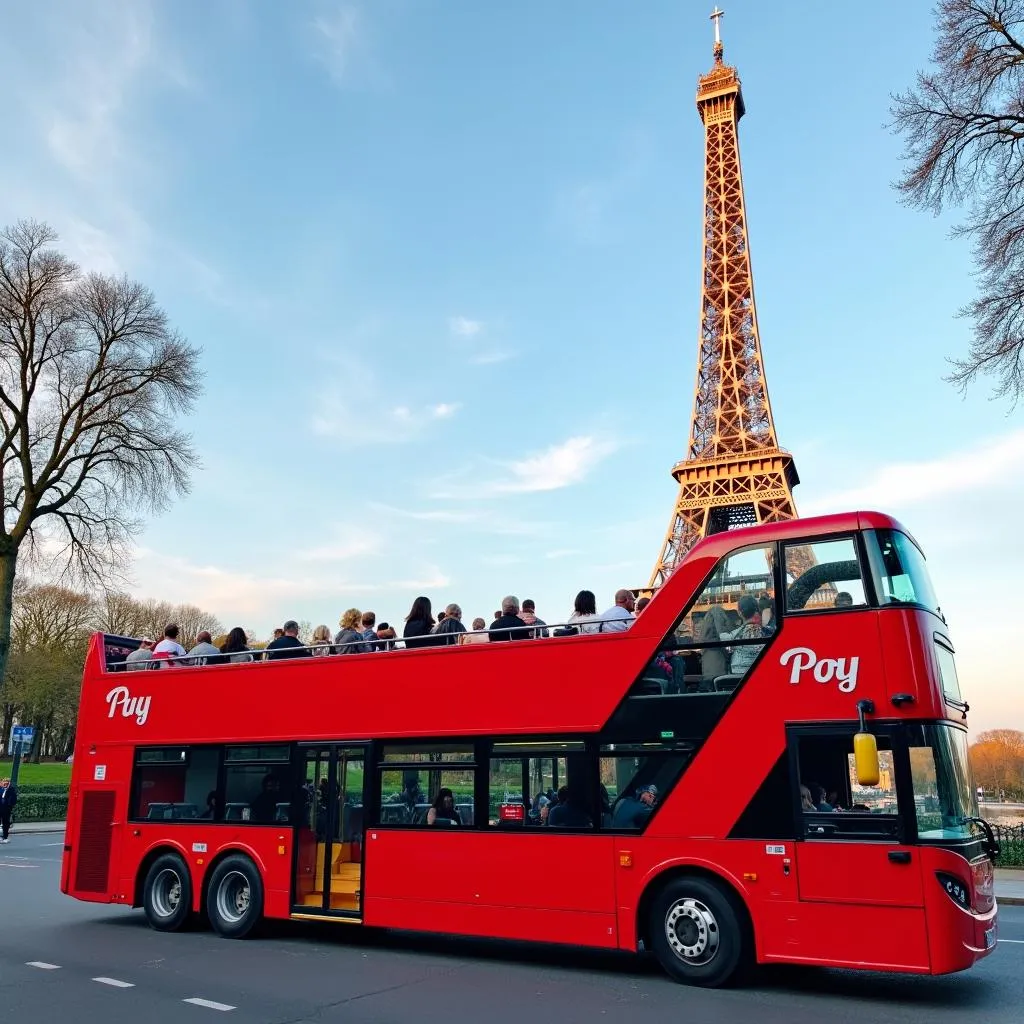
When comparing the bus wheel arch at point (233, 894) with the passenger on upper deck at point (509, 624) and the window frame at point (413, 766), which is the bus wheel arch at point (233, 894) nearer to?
the window frame at point (413, 766)

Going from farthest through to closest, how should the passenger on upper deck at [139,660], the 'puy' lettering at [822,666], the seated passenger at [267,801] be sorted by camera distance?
1. the passenger on upper deck at [139,660]
2. the seated passenger at [267,801]
3. the 'puy' lettering at [822,666]

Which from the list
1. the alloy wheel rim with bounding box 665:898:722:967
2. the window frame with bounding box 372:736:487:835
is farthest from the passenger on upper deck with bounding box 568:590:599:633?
the alloy wheel rim with bounding box 665:898:722:967

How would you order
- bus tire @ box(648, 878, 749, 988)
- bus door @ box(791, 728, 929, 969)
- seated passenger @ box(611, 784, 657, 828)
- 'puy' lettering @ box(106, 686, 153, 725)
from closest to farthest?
bus door @ box(791, 728, 929, 969) → bus tire @ box(648, 878, 749, 988) → seated passenger @ box(611, 784, 657, 828) → 'puy' lettering @ box(106, 686, 153, 725)

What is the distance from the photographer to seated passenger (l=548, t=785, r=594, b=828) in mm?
8289

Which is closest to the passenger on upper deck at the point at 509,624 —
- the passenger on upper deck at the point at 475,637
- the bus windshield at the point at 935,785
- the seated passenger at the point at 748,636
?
→ the passenger on upper deck at the point at 475,637

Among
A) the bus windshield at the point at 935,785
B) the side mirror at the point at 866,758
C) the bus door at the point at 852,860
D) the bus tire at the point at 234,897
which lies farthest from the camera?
the bus tire at the point at 234,897

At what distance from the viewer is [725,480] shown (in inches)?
1987

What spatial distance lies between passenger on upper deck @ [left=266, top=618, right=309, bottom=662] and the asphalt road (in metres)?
3.15

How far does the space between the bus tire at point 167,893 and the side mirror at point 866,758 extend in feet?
26.6

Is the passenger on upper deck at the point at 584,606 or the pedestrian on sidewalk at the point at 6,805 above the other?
the passenger on upper deck at the point at 584,606

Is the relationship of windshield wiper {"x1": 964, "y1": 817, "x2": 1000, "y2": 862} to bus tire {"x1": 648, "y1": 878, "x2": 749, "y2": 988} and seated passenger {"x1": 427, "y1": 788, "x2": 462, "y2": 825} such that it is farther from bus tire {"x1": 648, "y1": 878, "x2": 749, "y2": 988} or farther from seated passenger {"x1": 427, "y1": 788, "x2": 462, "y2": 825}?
seated passenger {"x1": 427, "y1": 788, "x2": 462, "y2": 825}

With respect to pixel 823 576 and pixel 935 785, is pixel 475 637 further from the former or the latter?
pixel 935 785

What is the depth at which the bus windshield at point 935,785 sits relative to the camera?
6.77 m

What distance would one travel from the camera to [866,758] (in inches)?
250
